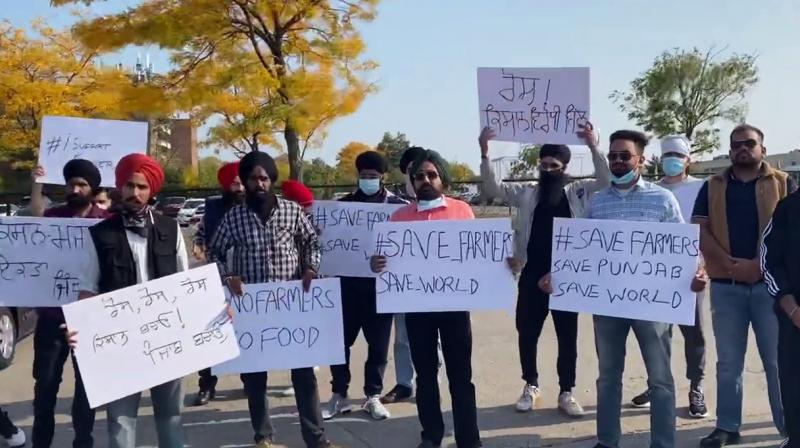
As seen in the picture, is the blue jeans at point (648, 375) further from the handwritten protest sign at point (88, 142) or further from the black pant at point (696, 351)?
the handwritten protest sign at point (88, 142)

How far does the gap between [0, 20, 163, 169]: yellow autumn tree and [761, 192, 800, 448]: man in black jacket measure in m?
18.7

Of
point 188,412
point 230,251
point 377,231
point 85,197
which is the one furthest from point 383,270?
point 188,412

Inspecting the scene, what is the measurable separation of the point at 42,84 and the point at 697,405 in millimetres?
20811

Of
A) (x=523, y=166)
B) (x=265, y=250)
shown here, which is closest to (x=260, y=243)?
(x=265, y=250)

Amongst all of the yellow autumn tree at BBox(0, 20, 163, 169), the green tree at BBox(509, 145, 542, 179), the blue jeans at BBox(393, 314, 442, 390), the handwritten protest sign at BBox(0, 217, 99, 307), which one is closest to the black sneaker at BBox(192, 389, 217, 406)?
the blue jeans at BBox(393, 314, 442, 390)

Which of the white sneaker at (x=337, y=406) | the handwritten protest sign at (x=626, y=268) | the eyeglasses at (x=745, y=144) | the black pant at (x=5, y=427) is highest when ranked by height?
Result: the eyeglasses at (x=745, y=144)

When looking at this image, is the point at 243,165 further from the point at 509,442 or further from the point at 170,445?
the point at 509,442

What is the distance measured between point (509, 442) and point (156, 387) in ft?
7.38

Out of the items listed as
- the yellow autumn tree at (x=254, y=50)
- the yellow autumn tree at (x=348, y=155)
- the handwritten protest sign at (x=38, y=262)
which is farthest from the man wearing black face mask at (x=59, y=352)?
the yellow autumn tree at (x=348, y=155)

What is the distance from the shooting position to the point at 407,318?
436 centimetres

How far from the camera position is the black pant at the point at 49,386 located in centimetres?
410

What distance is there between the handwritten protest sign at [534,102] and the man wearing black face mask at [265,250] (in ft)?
4.94

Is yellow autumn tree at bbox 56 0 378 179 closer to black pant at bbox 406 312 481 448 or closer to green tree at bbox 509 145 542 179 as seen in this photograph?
green tree at bbox 509 145 542 179

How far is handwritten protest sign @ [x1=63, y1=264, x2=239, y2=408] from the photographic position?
11.6 ft
